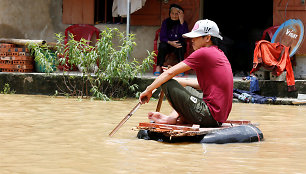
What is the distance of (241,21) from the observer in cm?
1276

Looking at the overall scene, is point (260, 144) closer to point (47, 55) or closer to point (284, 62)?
point (284, 62)

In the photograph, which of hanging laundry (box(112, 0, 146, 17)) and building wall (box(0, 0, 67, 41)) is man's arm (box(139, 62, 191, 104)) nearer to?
hanging laundry (box(112, 0, 146, 17))

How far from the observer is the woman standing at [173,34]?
995cm

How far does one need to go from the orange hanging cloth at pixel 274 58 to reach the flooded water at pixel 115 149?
2053 millimetres

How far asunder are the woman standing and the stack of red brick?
2.58 m

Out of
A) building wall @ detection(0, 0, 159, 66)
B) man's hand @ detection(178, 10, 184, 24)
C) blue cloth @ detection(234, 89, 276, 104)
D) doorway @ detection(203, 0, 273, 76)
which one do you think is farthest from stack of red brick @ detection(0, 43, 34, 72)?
doorway @ detection(203, 0, 273, 76)

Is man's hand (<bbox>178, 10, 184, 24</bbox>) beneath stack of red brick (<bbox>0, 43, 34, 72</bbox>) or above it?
above

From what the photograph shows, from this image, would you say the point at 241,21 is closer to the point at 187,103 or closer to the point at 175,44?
the point at 175,44

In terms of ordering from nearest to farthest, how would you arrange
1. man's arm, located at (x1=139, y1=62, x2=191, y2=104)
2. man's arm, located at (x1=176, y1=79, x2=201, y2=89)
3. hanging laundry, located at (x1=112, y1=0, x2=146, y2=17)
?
man's arm, located at (x1=139, y1=62, x2=191, y2=104), man's arm, located at (x1=176, y1=79, x2=201, y2=89), hanging laundry, located at (x1=112, y1=0, x2=146, y2=17)

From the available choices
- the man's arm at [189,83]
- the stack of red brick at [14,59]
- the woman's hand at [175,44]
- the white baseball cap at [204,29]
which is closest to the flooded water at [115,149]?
the man's arm at [189,83]

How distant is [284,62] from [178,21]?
7.85ft

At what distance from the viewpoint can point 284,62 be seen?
8898 millimetres

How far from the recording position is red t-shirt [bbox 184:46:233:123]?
4691mm

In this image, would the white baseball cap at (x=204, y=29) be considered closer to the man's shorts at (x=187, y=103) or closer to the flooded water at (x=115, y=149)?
the man's shorts at (x=187, y=103)
